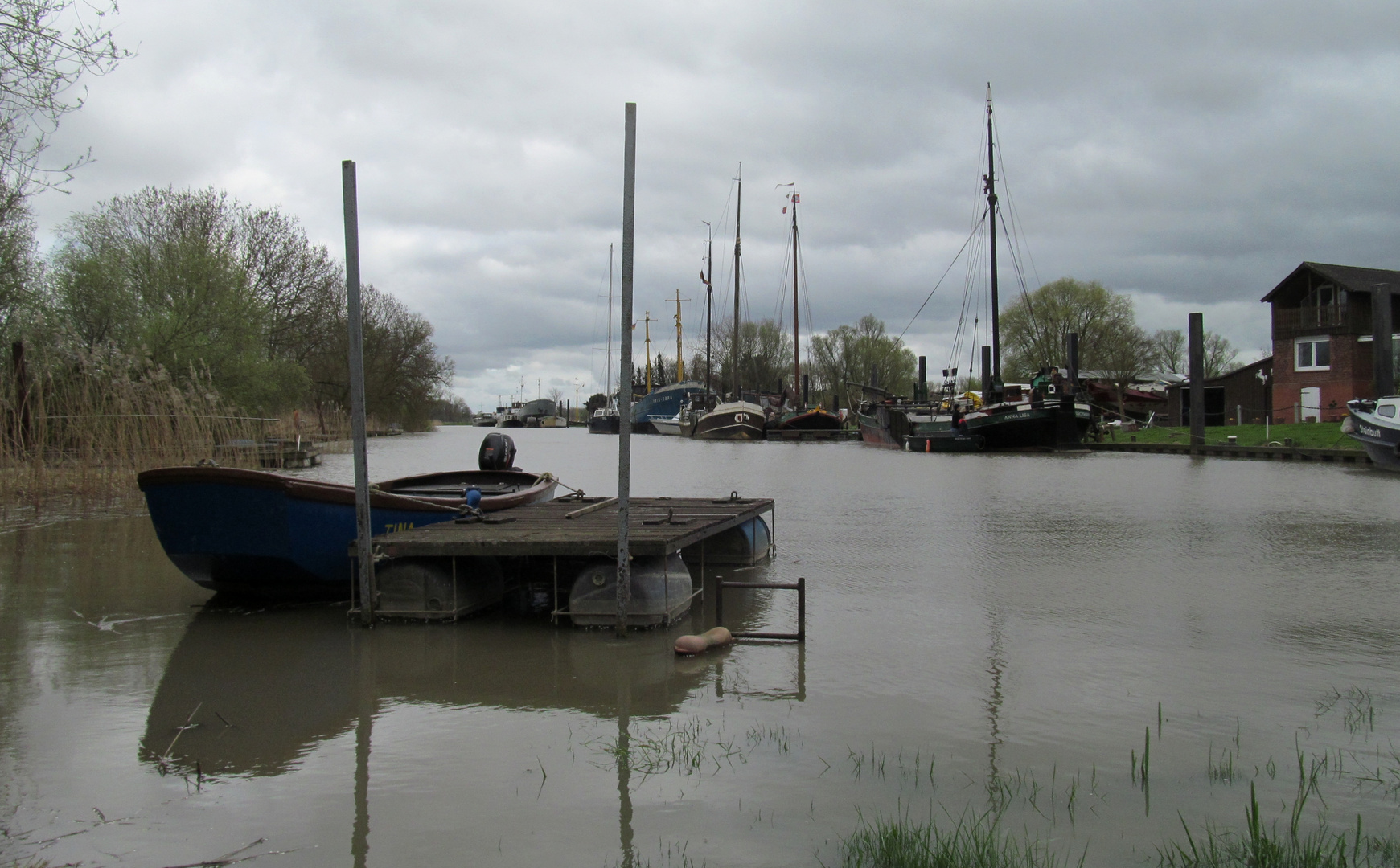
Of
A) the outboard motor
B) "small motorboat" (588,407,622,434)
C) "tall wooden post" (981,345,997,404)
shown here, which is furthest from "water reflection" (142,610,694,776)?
"small motorboat" (588,407,622,434)

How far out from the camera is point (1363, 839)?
430 cm

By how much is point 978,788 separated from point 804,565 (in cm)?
811

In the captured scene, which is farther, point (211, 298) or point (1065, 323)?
point (1065, 323)

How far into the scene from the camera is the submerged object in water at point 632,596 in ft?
27.9

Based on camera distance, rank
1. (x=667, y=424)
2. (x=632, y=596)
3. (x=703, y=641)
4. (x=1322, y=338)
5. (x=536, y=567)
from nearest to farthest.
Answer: (x=703, y=641) < (x=632, y=596) < (x=536, y=567) < (x=1322, y=338) < (x=667, y=424)

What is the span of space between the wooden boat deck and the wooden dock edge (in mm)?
27947

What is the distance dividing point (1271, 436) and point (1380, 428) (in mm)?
11481

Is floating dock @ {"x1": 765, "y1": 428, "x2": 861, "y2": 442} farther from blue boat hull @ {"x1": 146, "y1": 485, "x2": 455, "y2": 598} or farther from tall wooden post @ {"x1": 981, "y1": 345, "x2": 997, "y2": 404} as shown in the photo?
blue boat hull @ {"x1": 146, "y1": 485, "x2": 455, "y2": 598}

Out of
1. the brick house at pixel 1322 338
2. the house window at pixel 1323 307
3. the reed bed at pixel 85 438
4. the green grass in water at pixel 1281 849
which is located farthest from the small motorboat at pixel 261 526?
the house window at pixel 1323 307

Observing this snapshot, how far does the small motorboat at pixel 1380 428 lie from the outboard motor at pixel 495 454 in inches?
984

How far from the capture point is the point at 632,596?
8.55 meters

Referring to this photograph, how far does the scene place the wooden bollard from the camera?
7676 millimetres

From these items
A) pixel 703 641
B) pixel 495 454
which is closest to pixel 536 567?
pixel 703 641

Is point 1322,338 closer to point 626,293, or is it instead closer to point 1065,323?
point 1065,323
